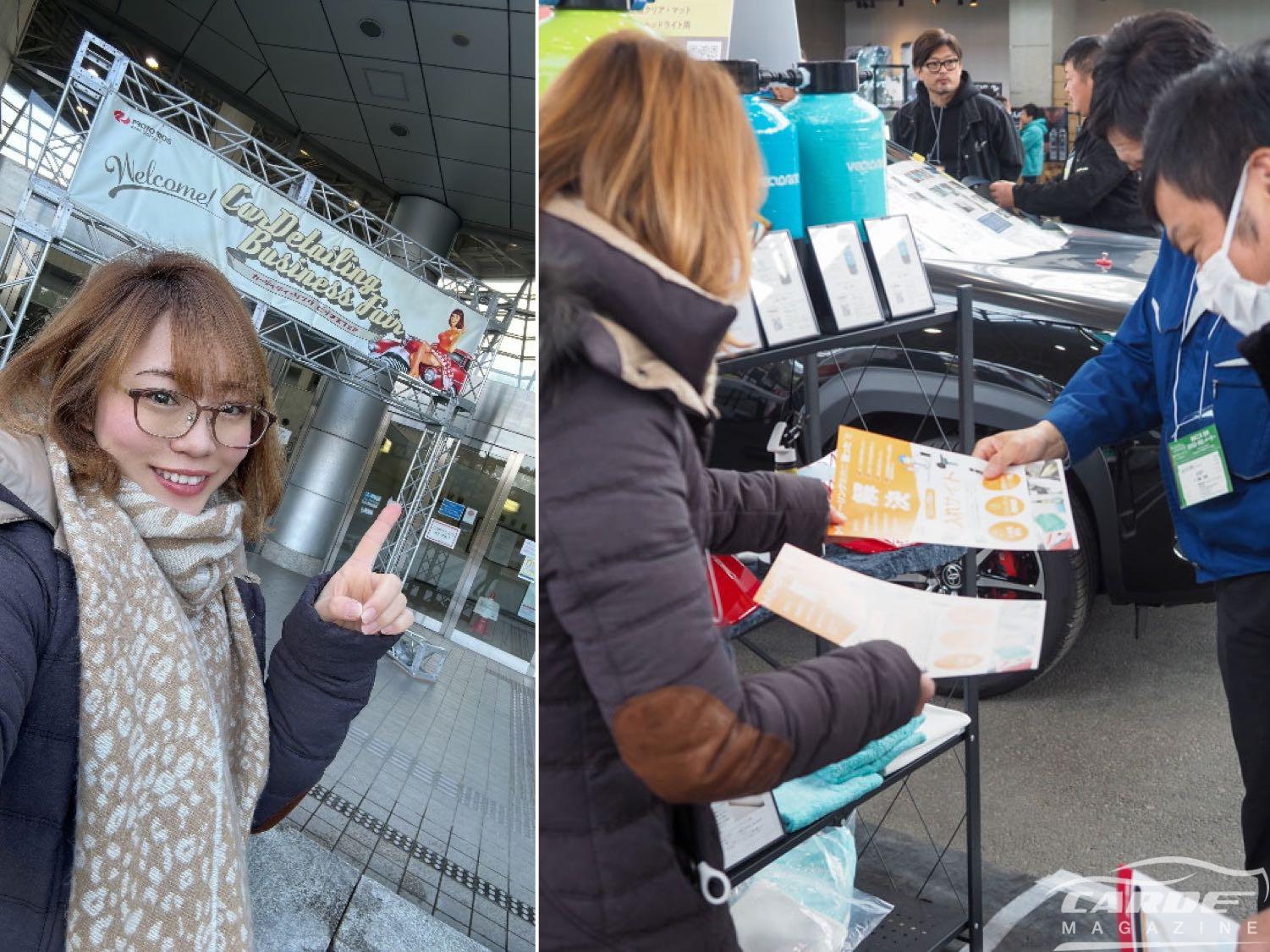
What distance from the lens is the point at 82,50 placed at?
9.75 feet

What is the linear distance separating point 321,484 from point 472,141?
55.0 inches

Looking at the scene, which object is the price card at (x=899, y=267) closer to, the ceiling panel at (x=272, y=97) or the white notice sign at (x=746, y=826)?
the white notice sign at (x=746, y=826)

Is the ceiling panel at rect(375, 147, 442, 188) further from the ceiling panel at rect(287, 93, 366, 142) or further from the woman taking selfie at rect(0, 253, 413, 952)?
the woman taking selfie at rect(0, 253, 413, 952)

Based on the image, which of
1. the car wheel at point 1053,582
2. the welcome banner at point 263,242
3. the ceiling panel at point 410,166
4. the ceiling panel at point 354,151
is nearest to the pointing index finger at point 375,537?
the car wheel at point 1053,582

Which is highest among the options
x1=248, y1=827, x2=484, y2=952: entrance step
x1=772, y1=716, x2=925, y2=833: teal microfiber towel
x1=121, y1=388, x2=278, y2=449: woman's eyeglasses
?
x1=121, y1=388, x2=278, y2=449: woman's eyeglasses

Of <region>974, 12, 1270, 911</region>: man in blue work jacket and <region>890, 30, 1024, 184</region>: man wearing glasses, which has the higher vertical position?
<region>890, 30, 1024, 184</region>: man wearing glasses

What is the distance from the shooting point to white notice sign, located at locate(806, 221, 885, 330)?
3.54 feet

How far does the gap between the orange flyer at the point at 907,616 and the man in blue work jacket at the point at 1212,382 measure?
7.9 inches

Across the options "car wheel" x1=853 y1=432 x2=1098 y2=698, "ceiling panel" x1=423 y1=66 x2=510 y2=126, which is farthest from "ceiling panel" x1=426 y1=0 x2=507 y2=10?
"car wheel" x1=853 y1=432 x2=1098 y2=698

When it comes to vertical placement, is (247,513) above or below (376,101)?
below

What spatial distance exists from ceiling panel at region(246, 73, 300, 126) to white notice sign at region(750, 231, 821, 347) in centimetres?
276

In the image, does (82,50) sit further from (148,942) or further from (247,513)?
(148,942)

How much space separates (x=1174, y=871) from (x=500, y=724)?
12.2 feet

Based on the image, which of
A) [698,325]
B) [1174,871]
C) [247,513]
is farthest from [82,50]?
[1174,871]
